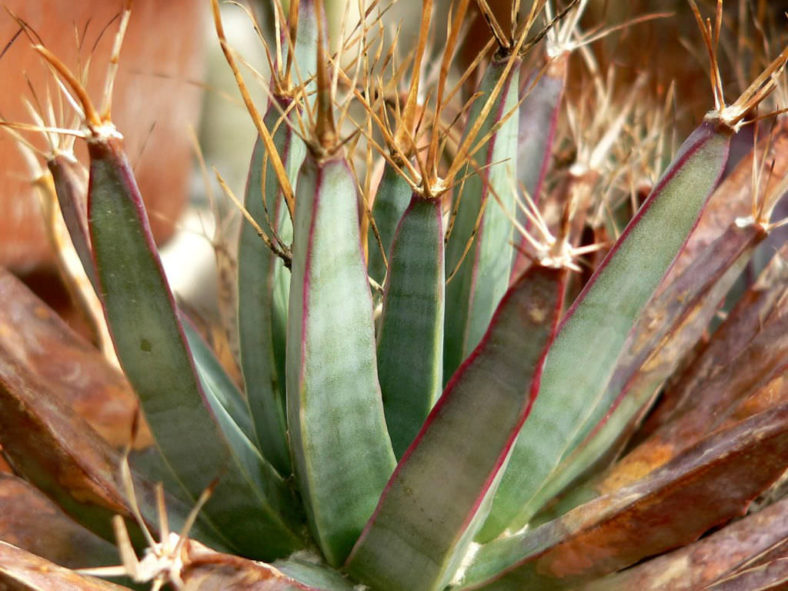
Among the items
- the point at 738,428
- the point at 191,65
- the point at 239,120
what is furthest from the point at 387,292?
the point at 239,120

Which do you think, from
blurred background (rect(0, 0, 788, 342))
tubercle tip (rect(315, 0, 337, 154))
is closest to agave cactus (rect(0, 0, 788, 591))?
tubercle tip (rect(315, 0, 337, 154))

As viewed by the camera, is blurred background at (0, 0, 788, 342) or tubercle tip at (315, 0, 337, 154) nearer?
tubercle tip at (315, 0, 337, 154)

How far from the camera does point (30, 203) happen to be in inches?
38.7

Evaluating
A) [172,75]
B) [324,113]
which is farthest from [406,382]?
[172,75]

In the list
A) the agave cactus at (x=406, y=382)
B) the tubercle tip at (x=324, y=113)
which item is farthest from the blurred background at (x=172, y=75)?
the tubercle tip at (x=324, y=113)

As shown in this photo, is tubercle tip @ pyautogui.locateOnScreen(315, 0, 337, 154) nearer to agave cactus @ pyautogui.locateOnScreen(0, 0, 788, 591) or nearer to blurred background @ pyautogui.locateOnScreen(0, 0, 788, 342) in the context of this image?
agave cactus @ pyautogui.locateOnScreen(0, 0, 788, 591)

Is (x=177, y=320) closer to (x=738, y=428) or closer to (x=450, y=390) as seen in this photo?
(x=450, y=390)

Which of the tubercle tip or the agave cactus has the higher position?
the tubercle tip

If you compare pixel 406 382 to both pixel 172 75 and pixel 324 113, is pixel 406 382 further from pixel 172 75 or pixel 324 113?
pixel 172 75

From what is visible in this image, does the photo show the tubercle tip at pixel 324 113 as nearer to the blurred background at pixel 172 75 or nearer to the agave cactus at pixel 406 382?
the agave cactus at pixel 406 382

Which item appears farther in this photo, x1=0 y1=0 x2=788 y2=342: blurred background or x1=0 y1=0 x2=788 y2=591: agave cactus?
x1=0 y1=0 x2=788 y2=342: blurred background

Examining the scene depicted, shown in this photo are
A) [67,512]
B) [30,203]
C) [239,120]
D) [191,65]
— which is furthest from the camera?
[239,120]

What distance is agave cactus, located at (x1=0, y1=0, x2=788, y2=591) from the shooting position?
437mm

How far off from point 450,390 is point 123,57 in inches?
30.7
